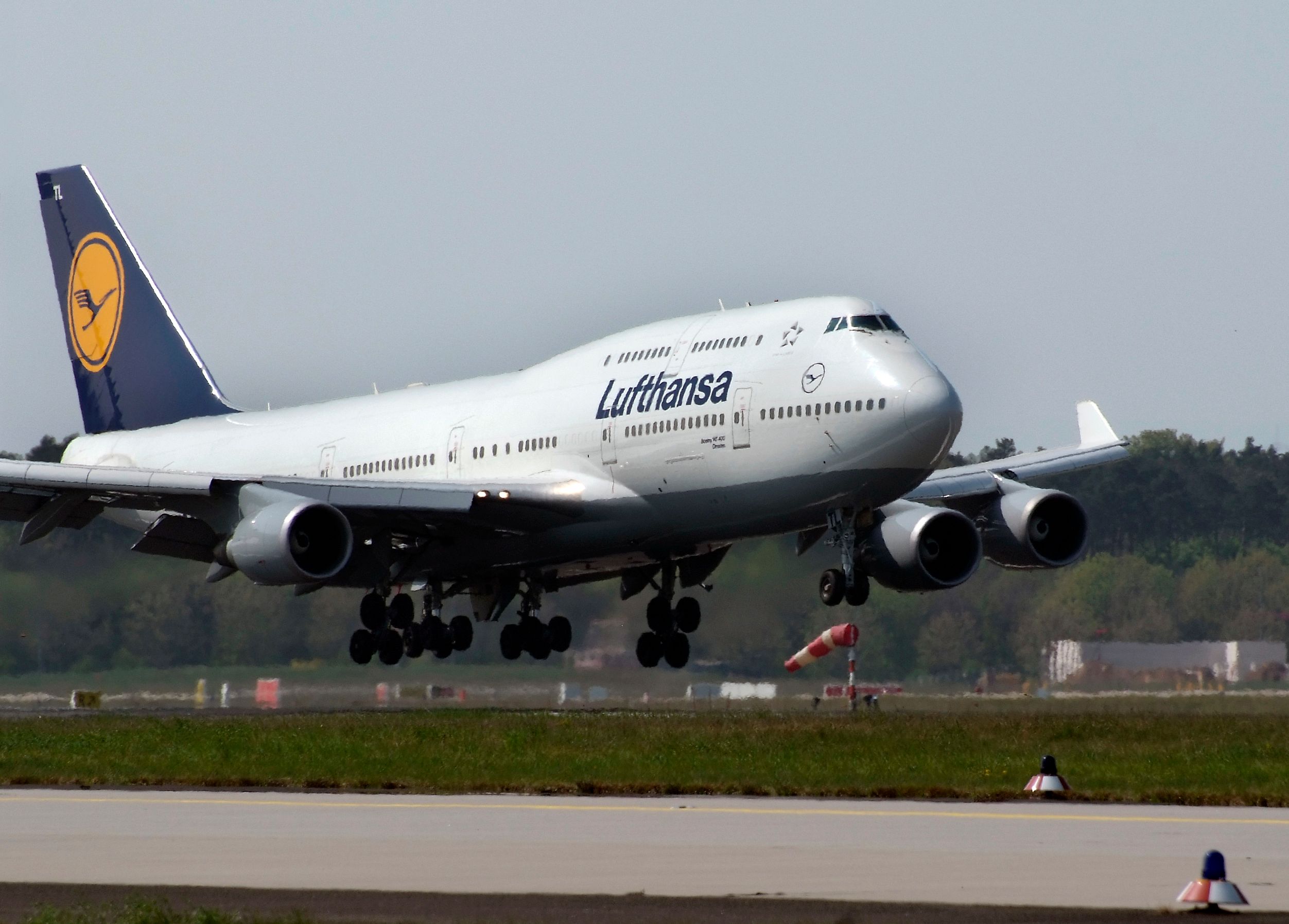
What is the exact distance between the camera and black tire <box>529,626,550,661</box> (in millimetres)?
43156

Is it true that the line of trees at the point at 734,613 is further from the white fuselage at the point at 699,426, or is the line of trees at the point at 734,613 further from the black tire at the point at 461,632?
the white fuselage at the point at 699,426

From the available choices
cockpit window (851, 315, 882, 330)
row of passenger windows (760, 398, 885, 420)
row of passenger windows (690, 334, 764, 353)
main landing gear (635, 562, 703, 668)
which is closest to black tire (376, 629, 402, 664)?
main landing gear (635, 562, 703, 668)

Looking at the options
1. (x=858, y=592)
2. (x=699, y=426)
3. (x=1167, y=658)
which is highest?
(x=699, y=426)

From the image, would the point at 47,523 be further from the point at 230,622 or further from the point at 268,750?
the point at 268,750

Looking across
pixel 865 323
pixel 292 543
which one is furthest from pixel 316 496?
pixel 865 323

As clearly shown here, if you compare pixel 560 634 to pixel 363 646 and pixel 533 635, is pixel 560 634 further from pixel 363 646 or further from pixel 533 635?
pixel 363 646

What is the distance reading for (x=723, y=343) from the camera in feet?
117

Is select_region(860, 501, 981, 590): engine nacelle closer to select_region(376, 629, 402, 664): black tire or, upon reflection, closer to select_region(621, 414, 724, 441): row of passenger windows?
select_region(621, 414, 724, 441): row of passenger windows

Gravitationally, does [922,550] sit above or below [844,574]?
above

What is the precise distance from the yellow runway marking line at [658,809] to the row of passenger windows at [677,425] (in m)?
14.2

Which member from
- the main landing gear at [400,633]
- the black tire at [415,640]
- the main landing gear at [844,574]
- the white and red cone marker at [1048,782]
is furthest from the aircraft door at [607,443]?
the white and red cone marker at [1048,782]

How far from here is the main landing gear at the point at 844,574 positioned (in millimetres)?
33812

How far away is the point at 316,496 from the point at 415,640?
5.38m

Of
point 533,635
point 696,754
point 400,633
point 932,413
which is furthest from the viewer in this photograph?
point 533,635
